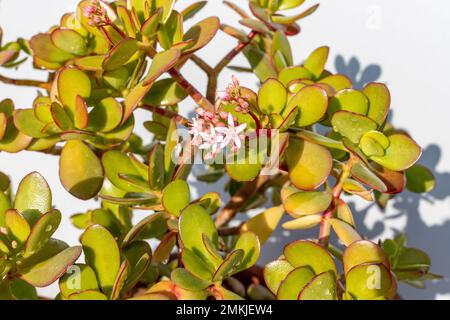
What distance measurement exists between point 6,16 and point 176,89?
0.92 meters

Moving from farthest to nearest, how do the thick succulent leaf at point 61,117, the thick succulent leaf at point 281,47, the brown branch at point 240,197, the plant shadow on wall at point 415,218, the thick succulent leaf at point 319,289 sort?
the plant shadow on wall at point 415,218, the brown branch at point 240,197, the thick succulent leaf at point 281,47, the thick succulent leaf at point 61,117, the thick succulent leaf at point 319,289

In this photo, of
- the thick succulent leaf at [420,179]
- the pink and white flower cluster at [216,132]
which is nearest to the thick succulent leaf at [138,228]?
the pink and white flower cluster at [216,132]

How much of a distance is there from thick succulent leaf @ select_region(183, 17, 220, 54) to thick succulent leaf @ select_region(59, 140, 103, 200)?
0.18 m

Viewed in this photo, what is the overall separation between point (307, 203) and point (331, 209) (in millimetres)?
44

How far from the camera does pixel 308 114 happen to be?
732 millimetres

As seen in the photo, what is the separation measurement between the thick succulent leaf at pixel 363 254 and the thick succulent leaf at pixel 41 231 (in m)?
0.31

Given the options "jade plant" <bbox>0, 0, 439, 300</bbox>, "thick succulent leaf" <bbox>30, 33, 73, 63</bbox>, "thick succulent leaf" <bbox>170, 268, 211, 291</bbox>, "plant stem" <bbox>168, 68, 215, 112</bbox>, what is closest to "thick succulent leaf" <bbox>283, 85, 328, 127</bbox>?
"jade plant" <bbox>0, 0, 439, 300</bbox>

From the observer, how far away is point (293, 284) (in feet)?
2.27

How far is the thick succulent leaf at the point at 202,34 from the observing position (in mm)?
746

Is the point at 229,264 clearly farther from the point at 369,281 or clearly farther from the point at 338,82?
the point at 338,82

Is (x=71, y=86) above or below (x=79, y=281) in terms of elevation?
above

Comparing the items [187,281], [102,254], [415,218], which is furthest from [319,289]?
[415,218]

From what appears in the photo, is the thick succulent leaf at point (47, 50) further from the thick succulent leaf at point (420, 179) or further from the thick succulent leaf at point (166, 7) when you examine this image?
the thick succulent leaf at point (420, 179)

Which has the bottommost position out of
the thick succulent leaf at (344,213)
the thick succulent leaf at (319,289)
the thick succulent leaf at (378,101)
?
the thick succulent leaf at (319,289)
